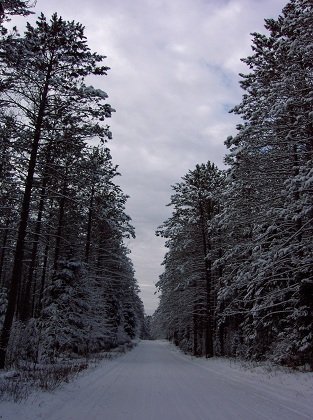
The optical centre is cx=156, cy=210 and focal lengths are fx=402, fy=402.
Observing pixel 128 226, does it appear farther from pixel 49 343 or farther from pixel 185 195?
pixel 49 343

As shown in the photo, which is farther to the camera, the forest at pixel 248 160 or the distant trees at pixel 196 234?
the distant trees at pixel 196 234

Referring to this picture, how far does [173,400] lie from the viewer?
965 centimetres

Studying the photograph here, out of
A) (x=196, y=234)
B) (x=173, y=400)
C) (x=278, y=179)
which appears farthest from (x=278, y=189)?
(x=196, y=234)

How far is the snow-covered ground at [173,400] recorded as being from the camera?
24.9 feet

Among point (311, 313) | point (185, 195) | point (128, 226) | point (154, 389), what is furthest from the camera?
point (128, 226)

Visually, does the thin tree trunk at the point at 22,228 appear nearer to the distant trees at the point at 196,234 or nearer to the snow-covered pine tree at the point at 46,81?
the snow-covered pine tree at the point at 46,81

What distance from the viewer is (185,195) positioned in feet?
100

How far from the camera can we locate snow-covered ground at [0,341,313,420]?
7578 millimetres

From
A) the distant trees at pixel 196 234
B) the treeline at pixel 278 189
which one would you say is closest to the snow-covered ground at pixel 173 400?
the treeline at pixel 278 189

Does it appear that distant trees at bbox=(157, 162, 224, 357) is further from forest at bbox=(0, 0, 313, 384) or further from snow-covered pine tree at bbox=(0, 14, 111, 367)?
snow-covered pine tree at bbox=(0, 14, 111, 367)

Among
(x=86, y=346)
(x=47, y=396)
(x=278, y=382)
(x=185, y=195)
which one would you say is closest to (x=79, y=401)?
(x=47, y=396)

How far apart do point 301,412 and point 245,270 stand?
7709mm

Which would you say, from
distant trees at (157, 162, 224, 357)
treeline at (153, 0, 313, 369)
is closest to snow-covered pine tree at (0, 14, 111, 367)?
treeline at (153, 0, 313, 369)

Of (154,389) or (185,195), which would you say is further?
(185,195)
